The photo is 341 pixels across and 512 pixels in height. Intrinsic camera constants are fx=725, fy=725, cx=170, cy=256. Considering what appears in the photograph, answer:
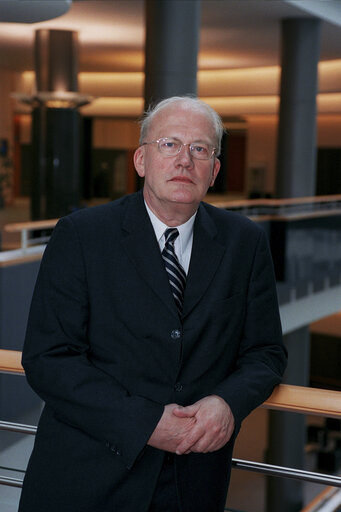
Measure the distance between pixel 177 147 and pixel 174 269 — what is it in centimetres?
34

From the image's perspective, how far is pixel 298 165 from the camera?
1491 centimetres

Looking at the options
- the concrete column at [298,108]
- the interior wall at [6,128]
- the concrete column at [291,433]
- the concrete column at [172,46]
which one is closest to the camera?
the concrete column at [172,46]

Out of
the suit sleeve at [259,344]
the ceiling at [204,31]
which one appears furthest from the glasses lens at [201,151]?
the ceiling at [204,31]

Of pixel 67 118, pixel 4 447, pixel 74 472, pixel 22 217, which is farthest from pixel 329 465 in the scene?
pixel 74 472

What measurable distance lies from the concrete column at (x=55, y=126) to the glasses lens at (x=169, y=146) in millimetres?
12097

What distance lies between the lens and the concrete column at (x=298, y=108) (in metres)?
14.4

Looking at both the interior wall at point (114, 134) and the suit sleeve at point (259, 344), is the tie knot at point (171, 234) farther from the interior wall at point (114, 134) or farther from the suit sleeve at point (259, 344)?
the interior wall at point (114, 134)

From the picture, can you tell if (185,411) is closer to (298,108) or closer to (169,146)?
(169,146)

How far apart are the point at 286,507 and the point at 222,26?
30.8ft

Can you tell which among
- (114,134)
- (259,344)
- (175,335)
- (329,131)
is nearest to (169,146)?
(175,335)

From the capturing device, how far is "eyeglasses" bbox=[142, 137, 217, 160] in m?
2.00

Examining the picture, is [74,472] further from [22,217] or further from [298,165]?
[22,217]

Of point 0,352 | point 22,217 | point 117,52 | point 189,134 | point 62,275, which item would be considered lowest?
point 22,217

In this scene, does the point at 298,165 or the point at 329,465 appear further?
the point at 329,465
